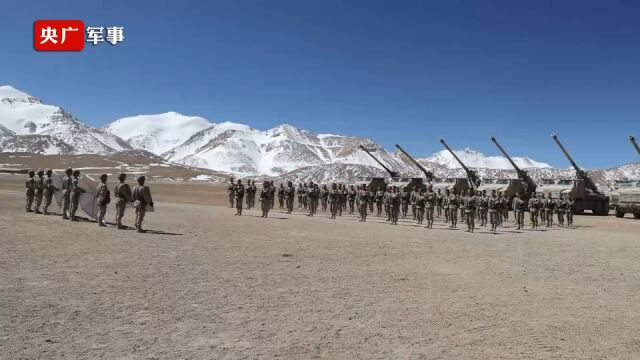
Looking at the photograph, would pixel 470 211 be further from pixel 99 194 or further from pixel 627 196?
pixel 627 196

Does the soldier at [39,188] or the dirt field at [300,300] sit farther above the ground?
the soldier at [39,188]

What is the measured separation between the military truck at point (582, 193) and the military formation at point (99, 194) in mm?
31763

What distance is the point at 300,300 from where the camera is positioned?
7.85 meters

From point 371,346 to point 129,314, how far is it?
10.5 ft

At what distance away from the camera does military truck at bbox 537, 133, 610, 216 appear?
38406 mm

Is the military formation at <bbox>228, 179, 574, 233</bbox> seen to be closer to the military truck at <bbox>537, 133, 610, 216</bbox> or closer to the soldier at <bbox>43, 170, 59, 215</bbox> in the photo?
the soldier at <bbox>43, 170, 59, 215</bbox>

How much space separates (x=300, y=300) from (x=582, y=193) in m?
37.1

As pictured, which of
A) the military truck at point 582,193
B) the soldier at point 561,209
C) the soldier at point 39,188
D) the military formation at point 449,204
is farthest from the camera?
the military truck at point 582,193

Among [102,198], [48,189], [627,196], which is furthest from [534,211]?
[48,189]

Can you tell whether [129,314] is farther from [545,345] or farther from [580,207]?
[580,207]

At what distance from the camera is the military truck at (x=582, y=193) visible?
1512 inches

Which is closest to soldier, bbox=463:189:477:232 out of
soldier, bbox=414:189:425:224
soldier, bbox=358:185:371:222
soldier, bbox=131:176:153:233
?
soldier, bbox=414:189:425:224

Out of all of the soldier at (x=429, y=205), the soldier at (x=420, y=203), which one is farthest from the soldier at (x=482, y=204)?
the soldier at (x=420, y=203)

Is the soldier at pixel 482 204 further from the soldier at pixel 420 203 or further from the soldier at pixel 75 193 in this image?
the soldier at pixel 75 193
